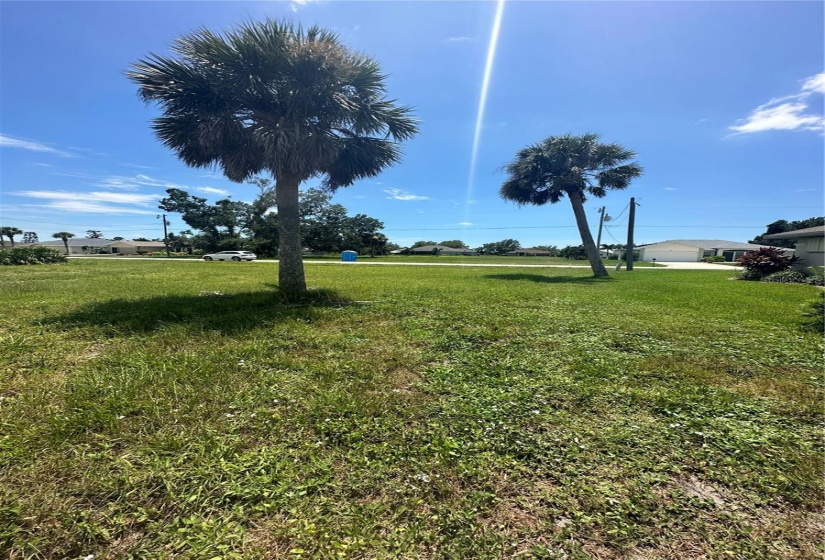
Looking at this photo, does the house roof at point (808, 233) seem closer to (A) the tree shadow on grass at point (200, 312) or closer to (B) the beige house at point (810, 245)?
(B) the beige house at point (810, 245)

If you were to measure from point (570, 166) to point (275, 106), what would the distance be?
511 inches

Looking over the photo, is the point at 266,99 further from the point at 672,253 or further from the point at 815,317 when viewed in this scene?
the point at 672,253

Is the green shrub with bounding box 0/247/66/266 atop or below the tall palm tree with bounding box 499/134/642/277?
below

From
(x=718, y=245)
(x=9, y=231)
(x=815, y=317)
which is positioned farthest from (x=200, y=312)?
(x=9, y=231)

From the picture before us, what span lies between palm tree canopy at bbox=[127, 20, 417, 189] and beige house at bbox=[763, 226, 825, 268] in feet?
67.5

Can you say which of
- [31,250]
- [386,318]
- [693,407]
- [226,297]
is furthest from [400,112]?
[31,250]

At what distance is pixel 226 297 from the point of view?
7750mm

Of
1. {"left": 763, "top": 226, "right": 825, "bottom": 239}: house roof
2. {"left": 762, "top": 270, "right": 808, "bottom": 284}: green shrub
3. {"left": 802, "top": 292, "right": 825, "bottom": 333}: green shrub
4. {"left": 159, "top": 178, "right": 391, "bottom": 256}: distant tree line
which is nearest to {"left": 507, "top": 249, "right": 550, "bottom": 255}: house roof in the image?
{"left": 159, "top": 178, "right": 391, "bottom": 256}: distant tree line

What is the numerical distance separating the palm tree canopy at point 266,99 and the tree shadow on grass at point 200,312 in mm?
2931

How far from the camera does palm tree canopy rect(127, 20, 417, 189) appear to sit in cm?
684

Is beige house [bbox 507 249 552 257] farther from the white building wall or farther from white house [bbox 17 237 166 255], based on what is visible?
white house [bbox 17 237 166 255]

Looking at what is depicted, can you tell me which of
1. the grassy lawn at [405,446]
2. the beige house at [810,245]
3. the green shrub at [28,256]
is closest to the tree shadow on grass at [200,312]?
the grassy lawn at [405,446]

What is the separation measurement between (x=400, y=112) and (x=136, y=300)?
24.0 ft

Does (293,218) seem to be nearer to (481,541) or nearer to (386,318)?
(386,318)
